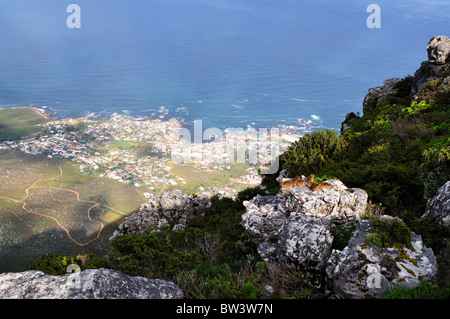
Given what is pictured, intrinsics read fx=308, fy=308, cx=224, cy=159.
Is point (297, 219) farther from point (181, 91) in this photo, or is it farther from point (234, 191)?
point (181, 91)

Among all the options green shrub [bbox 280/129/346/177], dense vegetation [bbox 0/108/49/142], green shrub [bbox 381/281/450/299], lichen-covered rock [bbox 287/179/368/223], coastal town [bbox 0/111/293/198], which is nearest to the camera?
green shrub [bbox 381/281/450/299]

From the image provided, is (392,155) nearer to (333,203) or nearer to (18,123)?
(333,203)

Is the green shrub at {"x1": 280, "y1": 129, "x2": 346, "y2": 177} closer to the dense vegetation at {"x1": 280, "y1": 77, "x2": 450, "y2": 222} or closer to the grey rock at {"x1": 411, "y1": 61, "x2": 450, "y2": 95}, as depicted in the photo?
the dense vegetation at {"x1": 280, "y1": 77, "x2": 450, "y2": 222}

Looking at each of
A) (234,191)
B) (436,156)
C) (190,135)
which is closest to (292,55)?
(190,135)

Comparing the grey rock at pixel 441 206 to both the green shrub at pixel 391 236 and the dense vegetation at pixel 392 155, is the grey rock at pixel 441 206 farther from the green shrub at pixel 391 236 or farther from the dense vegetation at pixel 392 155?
the green shrub at pixel 391 236

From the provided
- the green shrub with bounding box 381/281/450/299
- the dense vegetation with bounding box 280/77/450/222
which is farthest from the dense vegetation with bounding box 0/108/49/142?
the green shrub with bounding box 381/281/450/299
